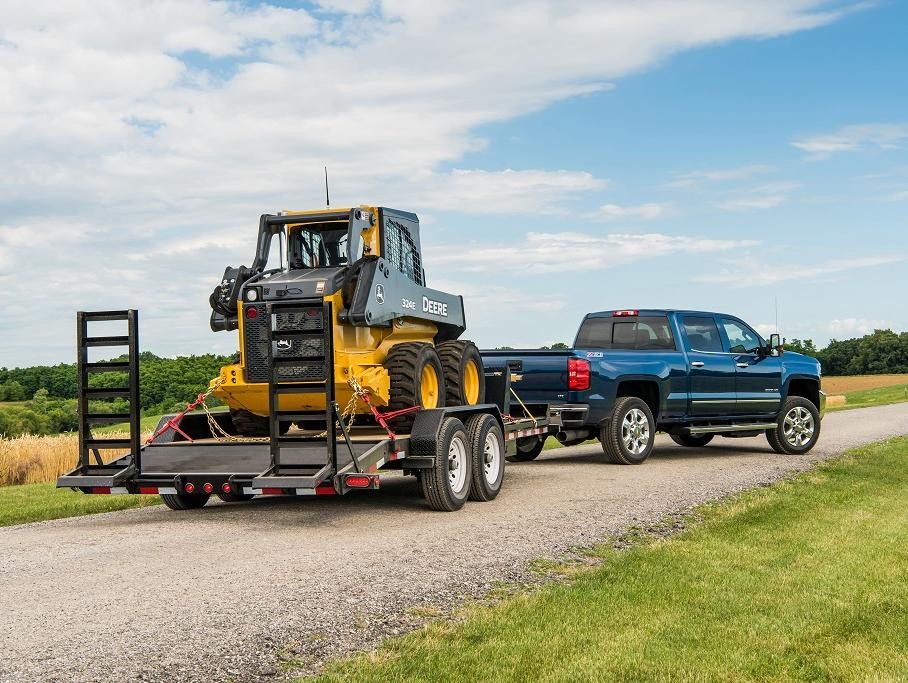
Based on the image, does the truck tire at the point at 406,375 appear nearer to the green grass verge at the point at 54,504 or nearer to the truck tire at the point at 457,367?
the truck tire at the point at 457,367

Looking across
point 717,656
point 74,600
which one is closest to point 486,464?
point 74,600

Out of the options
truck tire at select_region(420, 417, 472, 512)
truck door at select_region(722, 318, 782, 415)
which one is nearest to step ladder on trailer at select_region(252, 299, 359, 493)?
truck tire at select_region(420, 417, 472, 512)

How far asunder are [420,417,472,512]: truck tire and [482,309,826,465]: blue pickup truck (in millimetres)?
3030

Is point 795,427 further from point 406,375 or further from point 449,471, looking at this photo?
point 406,375

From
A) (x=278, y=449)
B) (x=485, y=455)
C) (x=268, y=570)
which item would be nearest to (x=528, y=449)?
(x=485, y=455)

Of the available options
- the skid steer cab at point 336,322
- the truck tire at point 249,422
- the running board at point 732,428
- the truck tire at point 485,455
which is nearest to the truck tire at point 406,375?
the skid steer cab at point 336,322

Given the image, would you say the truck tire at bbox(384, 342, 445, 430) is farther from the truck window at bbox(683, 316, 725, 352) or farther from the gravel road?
the truck window at bbox(683, 316, 725, 352)

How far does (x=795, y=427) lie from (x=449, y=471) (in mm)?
9080

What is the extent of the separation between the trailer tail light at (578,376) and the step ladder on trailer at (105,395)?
23.1 ft

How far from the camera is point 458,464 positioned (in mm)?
11141

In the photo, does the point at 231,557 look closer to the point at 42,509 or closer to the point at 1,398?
the point at 42,509

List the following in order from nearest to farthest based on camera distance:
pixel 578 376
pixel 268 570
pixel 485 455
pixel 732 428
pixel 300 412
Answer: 1. pixel 268 570
2. pixel 300 412
3. pixel 485 455
4. pixel 578 376
5. pixel 732 428

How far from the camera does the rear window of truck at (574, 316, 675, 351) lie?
16.7 metres

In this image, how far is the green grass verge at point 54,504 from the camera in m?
11.9
